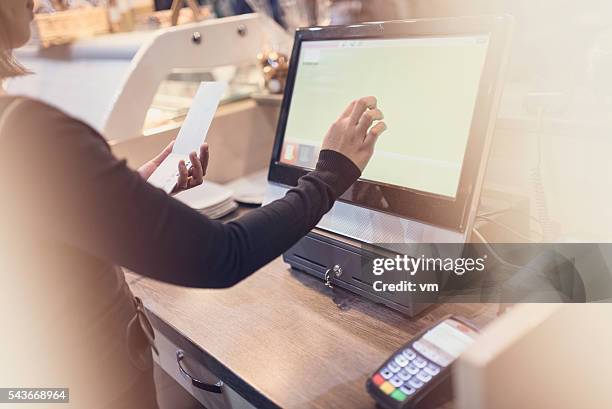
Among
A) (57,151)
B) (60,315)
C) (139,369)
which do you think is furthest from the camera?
(139,369)

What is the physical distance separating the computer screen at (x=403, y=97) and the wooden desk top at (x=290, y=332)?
0.21 meters

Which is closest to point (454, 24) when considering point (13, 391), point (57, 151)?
point (57, 151)

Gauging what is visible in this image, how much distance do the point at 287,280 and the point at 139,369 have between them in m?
0.30

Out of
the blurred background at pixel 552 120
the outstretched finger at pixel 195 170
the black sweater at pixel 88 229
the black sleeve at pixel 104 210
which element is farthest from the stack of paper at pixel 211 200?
the black sleeve at pixel 104 210

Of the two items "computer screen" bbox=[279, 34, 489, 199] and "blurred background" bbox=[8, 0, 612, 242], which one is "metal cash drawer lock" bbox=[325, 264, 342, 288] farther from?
"blurred background" bbox=[8, 0, 612, 242]

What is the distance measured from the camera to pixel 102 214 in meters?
0.47

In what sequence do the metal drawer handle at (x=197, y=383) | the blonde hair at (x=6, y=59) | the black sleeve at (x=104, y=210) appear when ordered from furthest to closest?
1. the metal drawer handle at (x=197, y=383)
2. the blonde hair at (x=6, y=59)
3. the black sleeve at (x=104, y=210)

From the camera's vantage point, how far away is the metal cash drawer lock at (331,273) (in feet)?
2.78

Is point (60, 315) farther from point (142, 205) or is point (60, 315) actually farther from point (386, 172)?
point (386, 172)

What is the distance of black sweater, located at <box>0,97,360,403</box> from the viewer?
462 mm

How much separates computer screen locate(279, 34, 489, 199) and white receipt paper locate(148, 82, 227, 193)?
8.4 inches

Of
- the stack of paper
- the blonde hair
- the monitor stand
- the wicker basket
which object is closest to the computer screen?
the monitor stand

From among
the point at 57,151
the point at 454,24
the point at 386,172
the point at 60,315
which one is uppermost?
the point at 454,24

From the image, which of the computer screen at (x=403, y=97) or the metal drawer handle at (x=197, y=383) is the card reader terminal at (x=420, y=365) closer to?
the computer screen at (x=403, y=97)
